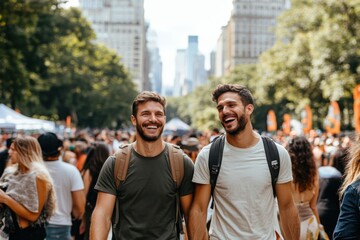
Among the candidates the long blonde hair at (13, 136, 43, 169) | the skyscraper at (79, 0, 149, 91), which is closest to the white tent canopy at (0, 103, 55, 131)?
the long blonde hair at (13, 136, 43, 169)

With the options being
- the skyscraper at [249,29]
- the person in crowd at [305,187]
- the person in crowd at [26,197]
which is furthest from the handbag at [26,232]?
the skyscraper at [249,29]

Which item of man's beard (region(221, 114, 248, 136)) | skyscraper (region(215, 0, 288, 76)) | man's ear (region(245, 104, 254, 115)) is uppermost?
skyscraper (region(215, 0, 288, 76))

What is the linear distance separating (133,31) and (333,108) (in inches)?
6410

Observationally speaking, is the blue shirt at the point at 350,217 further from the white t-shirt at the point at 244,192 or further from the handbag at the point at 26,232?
the handbag at the point at 26,232

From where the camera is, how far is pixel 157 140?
4172mm

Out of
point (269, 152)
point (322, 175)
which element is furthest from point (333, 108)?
point (269, 152)

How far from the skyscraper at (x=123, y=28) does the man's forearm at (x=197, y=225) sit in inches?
6890

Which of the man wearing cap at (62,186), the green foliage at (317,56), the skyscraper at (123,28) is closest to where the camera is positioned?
the man wearing cap at (62,186)

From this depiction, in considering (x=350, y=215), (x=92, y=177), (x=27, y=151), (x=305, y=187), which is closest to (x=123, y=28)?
(x=92, y=177)

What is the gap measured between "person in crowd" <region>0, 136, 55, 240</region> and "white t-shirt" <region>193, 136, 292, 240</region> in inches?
57.5

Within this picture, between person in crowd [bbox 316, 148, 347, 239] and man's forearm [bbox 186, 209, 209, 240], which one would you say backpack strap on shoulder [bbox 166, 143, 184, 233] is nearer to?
man's forearm [bbox 186, 209, 209, 240]

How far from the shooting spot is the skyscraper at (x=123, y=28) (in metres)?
181

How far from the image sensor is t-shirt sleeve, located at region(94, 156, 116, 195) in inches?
161

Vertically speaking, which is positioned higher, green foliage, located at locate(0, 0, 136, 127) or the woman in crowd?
green foliage, located at locate(0, 0, 136, 127)
